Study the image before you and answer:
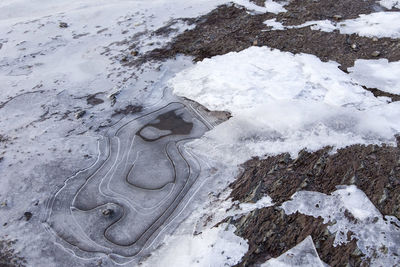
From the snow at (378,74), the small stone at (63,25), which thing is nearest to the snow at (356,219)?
the snow at (378,74)

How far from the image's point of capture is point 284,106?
6.13 metres

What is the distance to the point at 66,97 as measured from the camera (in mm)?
7340

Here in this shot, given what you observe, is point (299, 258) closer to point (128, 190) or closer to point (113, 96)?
point (128, 190)

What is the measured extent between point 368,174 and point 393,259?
1310mm

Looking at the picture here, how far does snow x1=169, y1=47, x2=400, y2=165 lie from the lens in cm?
557

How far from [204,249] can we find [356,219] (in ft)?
6.60

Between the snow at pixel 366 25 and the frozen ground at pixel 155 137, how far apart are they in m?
0.05

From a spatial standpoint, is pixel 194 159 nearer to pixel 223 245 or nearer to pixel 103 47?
pixel 223 245

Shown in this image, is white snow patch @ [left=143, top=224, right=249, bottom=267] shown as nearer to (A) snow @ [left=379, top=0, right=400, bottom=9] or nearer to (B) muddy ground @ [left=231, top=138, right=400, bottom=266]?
(B) muddy ground @ [left=231, top=138, right=400, bottom=266]

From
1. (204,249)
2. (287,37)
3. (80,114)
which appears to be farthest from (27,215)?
(287,37)

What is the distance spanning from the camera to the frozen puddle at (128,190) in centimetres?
471

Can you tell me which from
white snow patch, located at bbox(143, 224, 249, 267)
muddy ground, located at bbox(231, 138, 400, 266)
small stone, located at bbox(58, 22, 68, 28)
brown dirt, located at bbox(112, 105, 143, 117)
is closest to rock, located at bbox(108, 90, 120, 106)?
brown dirt, located at bbox(112, 105, 143, 117)

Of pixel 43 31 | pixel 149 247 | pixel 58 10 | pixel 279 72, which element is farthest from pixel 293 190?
pixel 58 10

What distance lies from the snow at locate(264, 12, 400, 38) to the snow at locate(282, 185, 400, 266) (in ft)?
16.1
